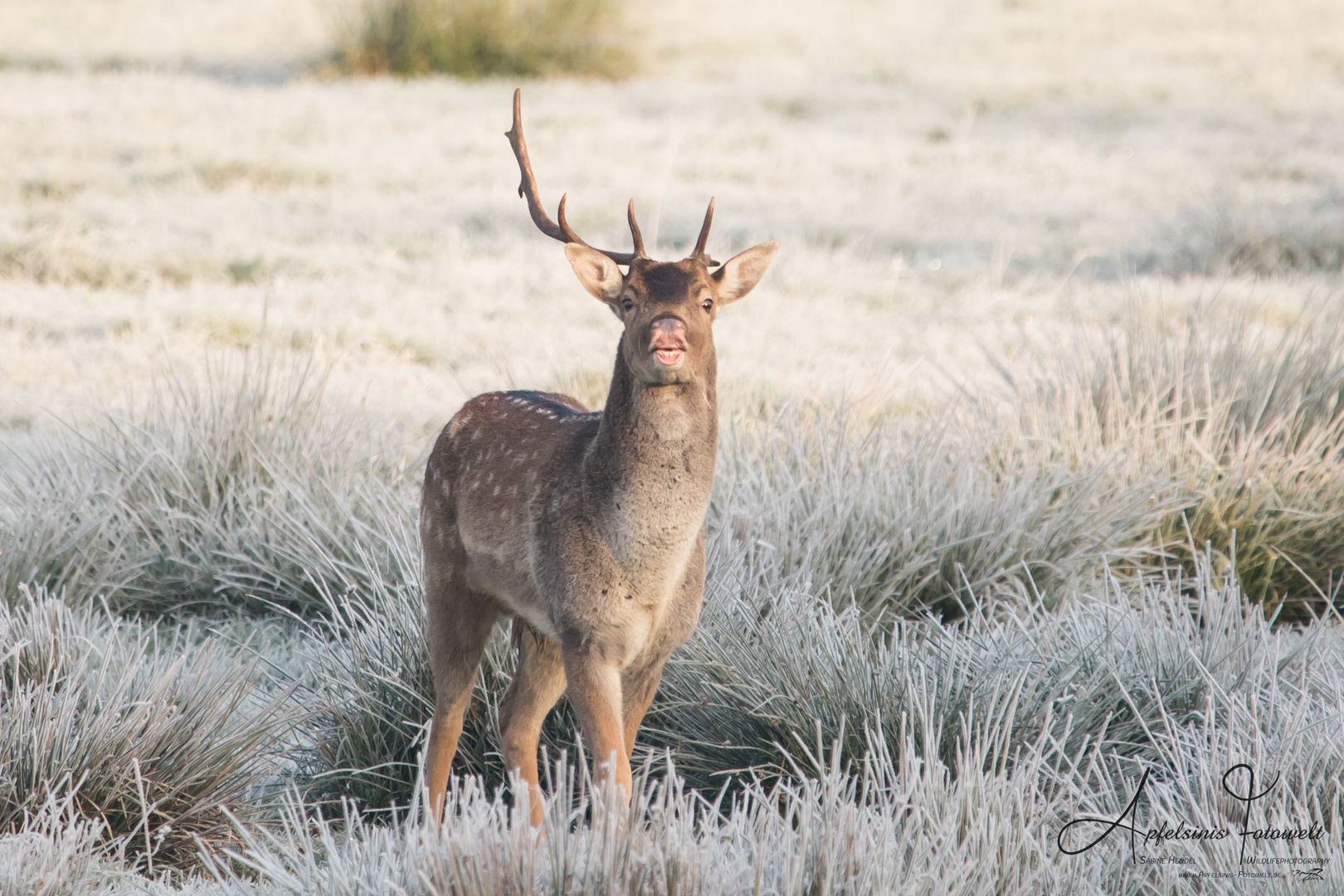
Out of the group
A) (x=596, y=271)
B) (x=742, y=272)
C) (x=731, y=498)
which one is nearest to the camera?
(x=596, y=271)

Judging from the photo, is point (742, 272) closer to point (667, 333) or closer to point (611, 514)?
point (667, 333)

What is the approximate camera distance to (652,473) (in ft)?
9.46

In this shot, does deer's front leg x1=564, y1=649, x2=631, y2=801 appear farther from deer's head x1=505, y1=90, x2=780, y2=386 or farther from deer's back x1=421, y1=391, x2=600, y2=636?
deer's head x1=505, y1=90, x2=780, y2=386

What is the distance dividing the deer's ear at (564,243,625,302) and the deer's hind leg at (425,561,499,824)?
0.75 meters

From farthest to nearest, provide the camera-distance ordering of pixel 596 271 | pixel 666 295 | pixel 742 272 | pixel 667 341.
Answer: pixel 742 272, pixel 596 271, pixel 666 295, pixel 667 341

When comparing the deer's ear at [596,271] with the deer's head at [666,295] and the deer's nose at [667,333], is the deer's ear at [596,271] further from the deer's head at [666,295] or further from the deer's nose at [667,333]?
the deer's nose at [667,333]

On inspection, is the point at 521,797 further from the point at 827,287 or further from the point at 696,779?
the point at 827,287

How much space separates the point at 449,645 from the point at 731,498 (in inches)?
68.6

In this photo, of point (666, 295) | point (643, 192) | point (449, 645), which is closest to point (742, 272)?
point (666, 295)

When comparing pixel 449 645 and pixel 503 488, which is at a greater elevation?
pixel 503 488

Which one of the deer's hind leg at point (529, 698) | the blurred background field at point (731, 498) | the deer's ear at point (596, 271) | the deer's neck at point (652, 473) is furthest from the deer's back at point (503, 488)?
the blurred background field at point (731, 498)

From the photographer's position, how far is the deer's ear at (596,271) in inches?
114

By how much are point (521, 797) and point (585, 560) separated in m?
0.53

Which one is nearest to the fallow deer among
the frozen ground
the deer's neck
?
the deer's neck
